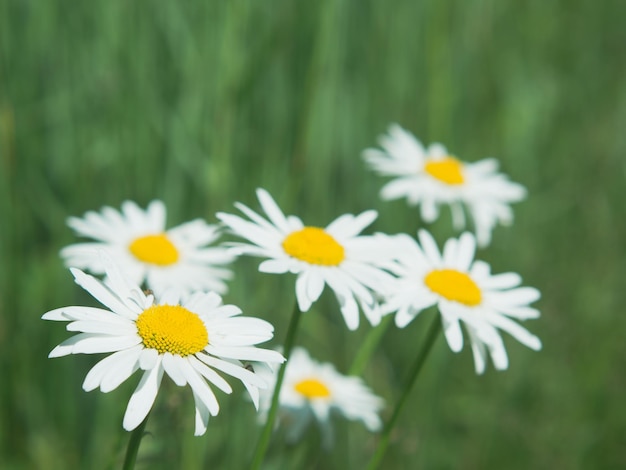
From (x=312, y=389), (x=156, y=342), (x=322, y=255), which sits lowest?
(x=156, y=342)

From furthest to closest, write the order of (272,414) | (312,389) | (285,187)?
(285,187)
(312,389)
(272,414)

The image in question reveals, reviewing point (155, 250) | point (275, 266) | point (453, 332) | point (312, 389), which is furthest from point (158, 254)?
point (453, 332)

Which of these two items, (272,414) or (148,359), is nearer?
(148,359)

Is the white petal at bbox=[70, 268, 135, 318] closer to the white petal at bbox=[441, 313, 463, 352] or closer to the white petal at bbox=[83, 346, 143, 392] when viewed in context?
the white petal at bbox=[83, 346, 143, 392]

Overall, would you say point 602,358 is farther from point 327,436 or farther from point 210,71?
point 210,71

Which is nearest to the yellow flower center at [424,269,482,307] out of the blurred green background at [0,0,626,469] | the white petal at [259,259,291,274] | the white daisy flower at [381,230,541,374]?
the white daisy flower at [381,230,541,374]

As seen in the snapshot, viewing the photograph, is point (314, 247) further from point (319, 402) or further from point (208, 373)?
point (319, 402)
